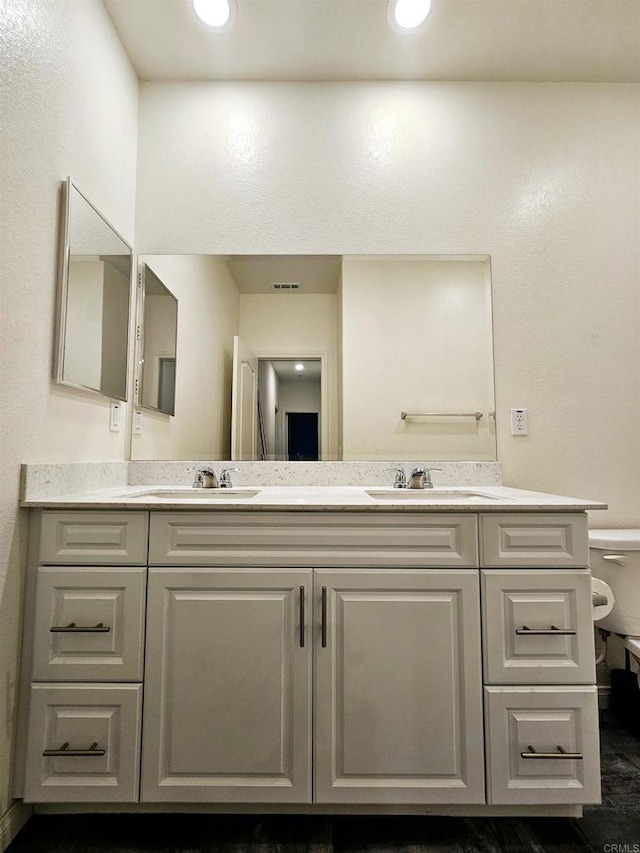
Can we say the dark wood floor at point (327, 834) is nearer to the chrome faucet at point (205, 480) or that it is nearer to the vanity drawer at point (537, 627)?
the vanity drawer at point (537, 627)

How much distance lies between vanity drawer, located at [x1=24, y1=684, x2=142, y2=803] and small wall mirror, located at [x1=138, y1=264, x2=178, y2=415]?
1.03 m

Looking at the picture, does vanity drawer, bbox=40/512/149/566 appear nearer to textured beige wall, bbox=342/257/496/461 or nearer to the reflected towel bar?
textured beige wall, bbox=342/257/496/461

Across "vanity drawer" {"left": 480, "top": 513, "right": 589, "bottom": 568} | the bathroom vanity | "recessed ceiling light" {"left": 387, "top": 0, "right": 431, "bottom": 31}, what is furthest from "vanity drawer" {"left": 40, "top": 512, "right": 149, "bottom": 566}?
A: "recessed ceiling light" {"left": 387, "top": 0, "right": 431, "bottom": 31}

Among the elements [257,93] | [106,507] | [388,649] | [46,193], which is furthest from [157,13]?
[388,649]

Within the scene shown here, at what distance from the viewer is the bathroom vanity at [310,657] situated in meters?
1.12

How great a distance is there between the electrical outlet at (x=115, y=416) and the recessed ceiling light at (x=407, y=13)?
174 centimetres

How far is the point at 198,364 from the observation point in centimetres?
186

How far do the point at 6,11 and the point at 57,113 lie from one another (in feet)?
0.79

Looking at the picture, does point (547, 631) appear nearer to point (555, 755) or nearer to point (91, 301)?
point (555, 755)

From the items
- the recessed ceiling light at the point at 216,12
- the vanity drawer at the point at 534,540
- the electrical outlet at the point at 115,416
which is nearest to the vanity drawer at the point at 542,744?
the vanity drawer at the point at 534,540

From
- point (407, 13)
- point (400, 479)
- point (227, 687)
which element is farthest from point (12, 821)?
point (407, 13)

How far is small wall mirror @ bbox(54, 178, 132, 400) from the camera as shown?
1347 mm

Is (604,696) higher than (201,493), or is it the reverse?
(201,493)

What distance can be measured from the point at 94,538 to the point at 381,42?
6.87ft
